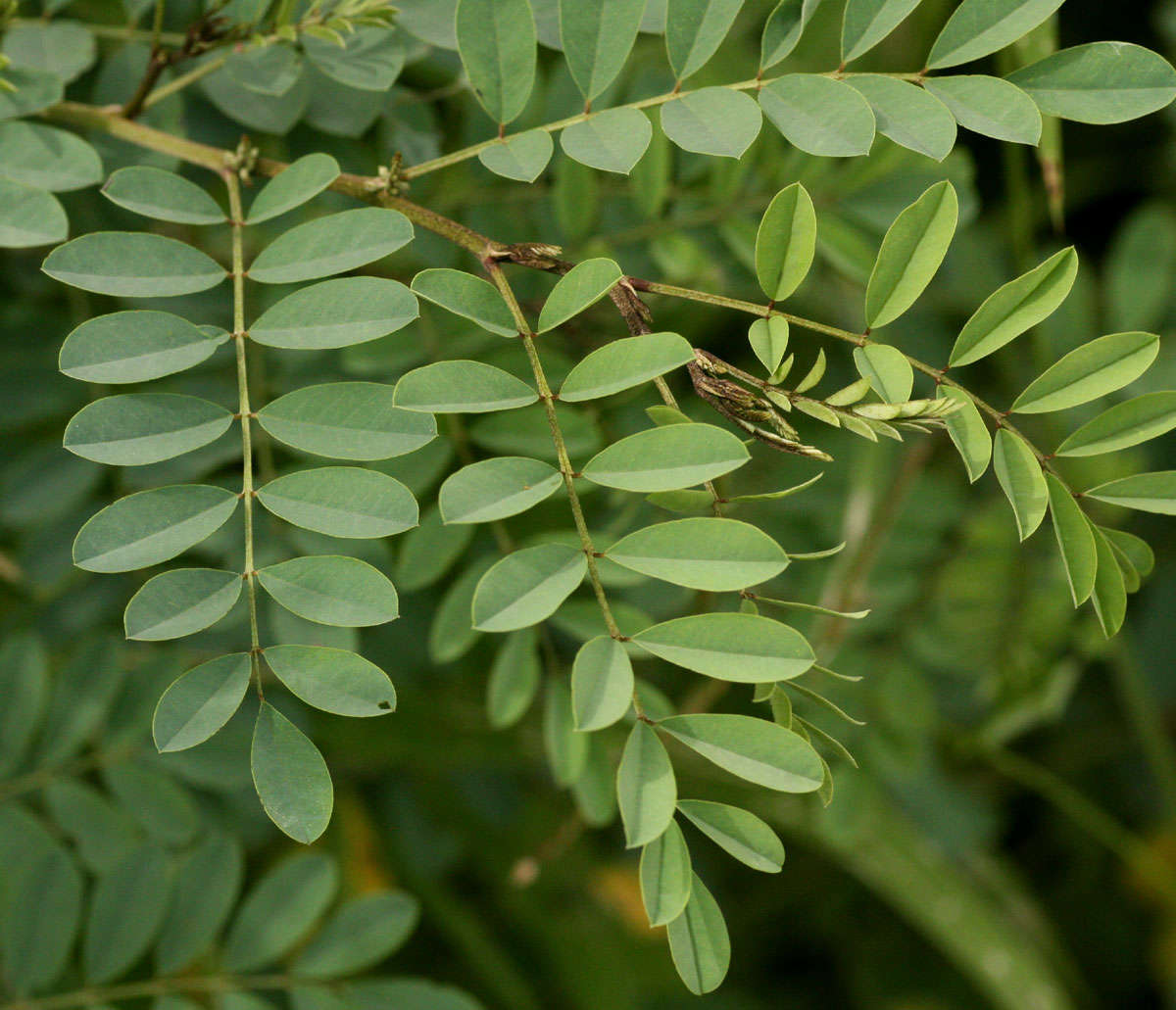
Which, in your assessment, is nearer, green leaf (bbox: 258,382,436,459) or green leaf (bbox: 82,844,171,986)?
green leaf (bbox: 258,382,436,459)

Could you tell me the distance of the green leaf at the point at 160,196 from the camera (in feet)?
1.84

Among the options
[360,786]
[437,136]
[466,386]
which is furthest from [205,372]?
[360,786]

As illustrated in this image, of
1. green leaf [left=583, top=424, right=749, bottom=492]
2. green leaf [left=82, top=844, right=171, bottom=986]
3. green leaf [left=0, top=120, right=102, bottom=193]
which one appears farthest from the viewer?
green leaf [left=82, top=844, right=171, bottom=986]

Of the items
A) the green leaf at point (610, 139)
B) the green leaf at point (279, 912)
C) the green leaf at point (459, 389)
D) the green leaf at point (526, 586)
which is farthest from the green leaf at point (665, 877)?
the green leaf at point (279, 912)

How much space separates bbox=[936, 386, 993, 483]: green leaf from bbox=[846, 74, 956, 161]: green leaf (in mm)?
111

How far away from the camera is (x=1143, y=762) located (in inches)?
61.2

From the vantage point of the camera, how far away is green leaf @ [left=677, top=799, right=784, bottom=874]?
0.51 metres

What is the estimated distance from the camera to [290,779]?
1.65ft

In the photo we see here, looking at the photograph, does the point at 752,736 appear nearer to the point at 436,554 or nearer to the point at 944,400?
the point at 944,400

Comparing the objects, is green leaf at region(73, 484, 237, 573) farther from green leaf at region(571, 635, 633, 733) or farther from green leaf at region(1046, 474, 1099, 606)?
green leaf at region(1046, 474, 1099, 606)

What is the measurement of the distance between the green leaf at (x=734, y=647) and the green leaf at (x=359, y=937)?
44 centimetres

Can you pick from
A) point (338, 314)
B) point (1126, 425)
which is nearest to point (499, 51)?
point (338, 314)

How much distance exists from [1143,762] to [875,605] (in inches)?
27.9

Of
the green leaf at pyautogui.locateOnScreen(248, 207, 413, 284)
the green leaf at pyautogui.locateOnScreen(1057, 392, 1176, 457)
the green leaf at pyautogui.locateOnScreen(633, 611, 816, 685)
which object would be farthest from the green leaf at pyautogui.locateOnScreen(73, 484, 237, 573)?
the green leaf at pyautogui.locateOnScreen(1057, 392, 1176, 457)
